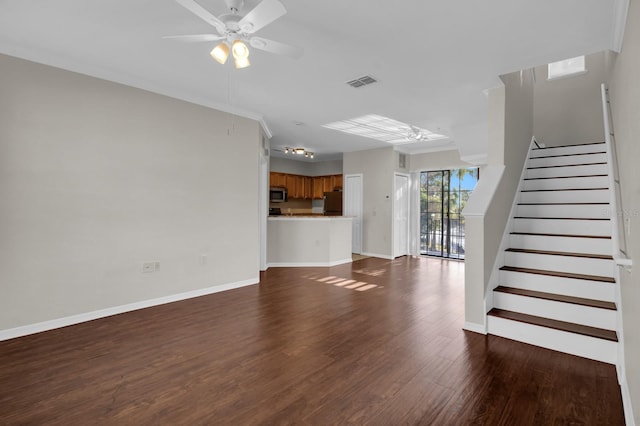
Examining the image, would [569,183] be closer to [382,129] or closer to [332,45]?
[382,129]

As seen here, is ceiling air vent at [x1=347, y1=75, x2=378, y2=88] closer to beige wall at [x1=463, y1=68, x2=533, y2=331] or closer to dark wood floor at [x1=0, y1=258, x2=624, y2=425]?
beige wall at [x1=463, y1=68, x2=533, y2=331]

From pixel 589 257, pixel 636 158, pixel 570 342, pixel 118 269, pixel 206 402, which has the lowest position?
pixel 206 402

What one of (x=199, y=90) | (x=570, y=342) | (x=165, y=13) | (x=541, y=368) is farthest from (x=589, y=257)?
(x=199, y=90)

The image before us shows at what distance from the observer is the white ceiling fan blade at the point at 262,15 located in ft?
6.10

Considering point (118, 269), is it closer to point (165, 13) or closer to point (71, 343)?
point (71, 343)

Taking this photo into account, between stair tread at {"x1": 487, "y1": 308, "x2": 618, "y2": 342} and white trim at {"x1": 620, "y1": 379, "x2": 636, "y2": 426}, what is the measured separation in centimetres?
52

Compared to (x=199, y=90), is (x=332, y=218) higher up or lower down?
lower down

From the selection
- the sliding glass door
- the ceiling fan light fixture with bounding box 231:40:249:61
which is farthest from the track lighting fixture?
the ceiling fan light fixture with bounding box 231:40:249:61

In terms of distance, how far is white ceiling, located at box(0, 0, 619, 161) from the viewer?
2348mm

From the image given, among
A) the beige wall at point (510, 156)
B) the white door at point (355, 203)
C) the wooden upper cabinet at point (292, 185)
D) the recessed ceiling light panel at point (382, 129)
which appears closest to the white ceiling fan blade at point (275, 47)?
the beige wall at point (510, 156)

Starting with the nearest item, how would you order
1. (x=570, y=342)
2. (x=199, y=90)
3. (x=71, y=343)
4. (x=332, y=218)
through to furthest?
(x=570, y=342)
(x=71, y=343)
(x=199, y=90)
(x=332, y=218)

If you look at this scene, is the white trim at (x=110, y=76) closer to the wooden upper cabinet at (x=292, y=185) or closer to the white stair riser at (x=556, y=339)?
the white stair riser at (x=556, y=339)

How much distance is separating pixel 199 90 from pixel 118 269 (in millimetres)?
2438

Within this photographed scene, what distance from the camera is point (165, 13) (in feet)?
7.92
